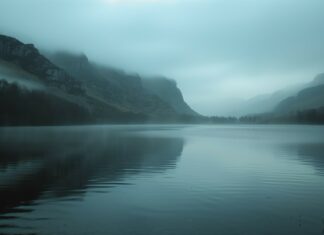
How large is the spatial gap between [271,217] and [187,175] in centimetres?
1846

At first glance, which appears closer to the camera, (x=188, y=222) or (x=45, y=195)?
(x=188, y=222)

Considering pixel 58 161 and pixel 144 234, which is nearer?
pixel 144 234

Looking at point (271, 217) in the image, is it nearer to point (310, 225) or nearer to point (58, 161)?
point (310, 225)

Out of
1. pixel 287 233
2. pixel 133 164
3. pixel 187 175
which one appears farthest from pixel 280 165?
pixel 287 233

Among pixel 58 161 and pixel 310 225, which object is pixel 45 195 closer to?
pixel 310 225

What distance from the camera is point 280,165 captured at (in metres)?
50.2

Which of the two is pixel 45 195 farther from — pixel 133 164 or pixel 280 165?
pixel 280 165

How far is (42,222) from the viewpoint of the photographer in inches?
818

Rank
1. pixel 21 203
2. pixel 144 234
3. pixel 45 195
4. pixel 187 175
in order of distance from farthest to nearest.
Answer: pixel 187 175, pixel 45 195, pixel 21 203, pixel 144 234

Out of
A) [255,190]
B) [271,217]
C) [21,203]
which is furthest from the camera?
[255,190]

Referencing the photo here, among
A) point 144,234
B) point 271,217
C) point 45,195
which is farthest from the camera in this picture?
point 45,195

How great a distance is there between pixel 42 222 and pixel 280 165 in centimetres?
3833

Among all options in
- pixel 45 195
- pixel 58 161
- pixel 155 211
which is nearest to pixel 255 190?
pixel 155 211

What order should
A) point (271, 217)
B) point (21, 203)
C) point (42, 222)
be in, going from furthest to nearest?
point (21, 203)
point (271, 217)
point (42, 222)
